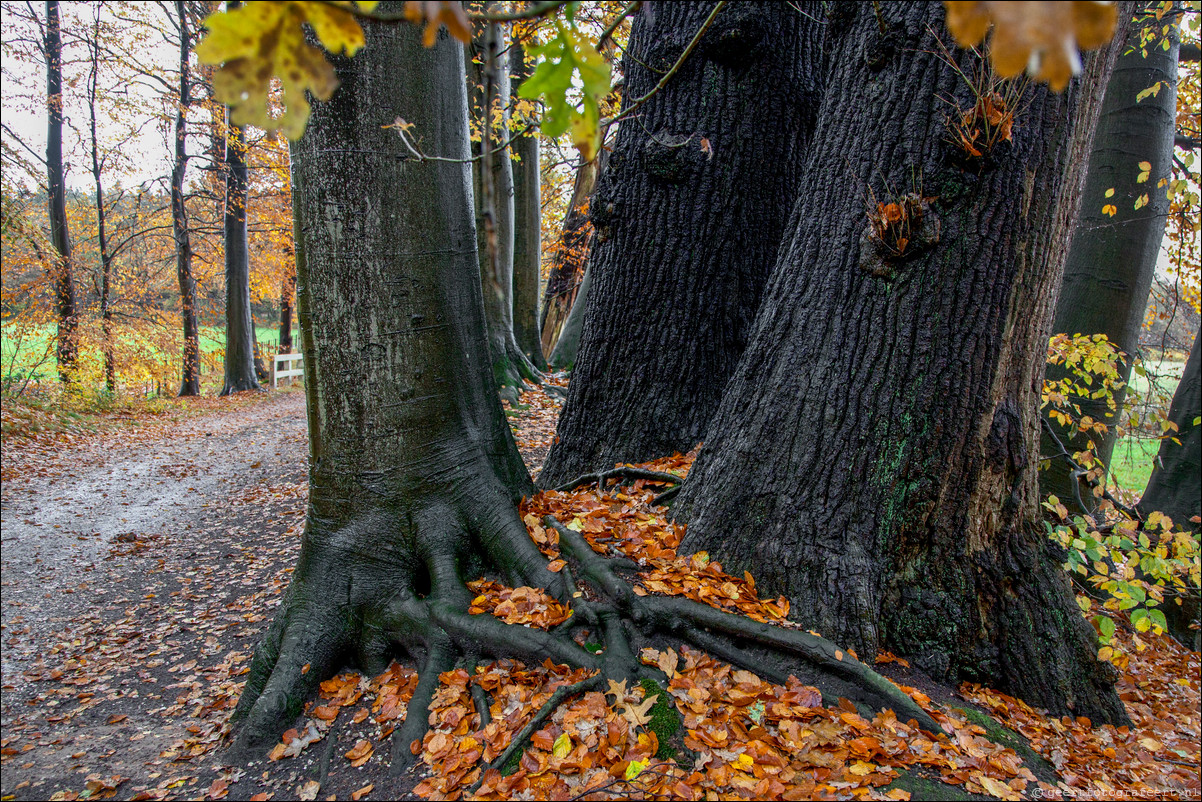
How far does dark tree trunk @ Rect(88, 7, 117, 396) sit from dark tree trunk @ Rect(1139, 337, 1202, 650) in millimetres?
16963

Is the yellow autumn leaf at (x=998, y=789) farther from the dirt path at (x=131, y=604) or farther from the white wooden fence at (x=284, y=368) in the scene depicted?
the white wooden fence at (x=284, y=368)

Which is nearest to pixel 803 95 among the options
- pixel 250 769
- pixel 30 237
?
pixel 250 769

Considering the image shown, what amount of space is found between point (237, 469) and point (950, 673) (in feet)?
29.0

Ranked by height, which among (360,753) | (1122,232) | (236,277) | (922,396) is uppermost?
(1122,232)

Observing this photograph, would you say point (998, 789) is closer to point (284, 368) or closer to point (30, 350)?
point (30, 350)

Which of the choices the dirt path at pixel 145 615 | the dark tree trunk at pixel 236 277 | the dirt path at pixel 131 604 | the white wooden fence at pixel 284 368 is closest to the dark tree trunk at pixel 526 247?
the dirt path at pixel 145 615

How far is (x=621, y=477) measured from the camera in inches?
170

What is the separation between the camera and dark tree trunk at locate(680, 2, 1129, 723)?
2824 millimetres

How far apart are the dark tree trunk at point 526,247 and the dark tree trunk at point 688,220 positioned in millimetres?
7735

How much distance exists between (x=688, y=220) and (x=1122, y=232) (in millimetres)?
4298

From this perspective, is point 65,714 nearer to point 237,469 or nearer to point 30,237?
point 237,469

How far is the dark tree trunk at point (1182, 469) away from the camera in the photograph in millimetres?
5211

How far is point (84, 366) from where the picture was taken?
13.3m

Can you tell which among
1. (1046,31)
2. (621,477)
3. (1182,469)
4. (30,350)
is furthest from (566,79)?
(30,350)
